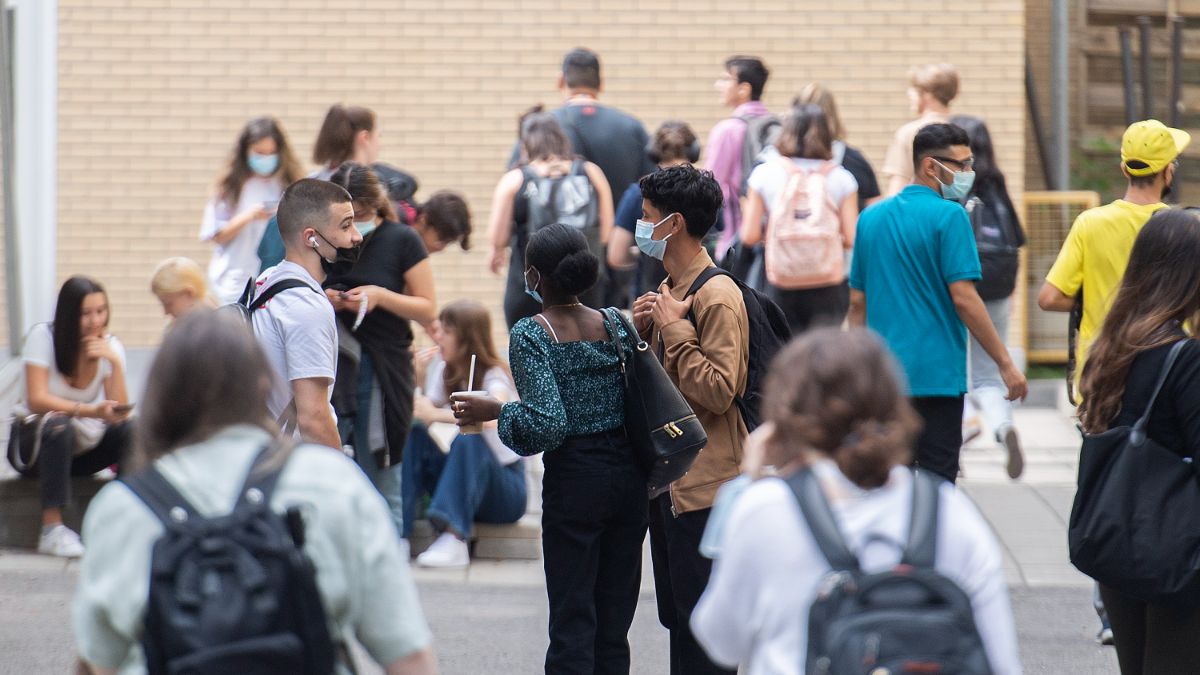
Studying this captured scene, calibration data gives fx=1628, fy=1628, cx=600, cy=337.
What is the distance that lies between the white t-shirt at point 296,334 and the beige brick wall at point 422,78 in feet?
18.8

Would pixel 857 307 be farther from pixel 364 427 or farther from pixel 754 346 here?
pixel 364 427

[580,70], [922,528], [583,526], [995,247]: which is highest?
[580,70]

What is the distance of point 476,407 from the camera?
4.94 m

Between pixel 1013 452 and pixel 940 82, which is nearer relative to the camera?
pixel 1013 452

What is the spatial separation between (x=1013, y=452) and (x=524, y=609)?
109 inches

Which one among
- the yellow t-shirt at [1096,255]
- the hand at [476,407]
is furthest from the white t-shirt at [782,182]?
the hand at [476,407]

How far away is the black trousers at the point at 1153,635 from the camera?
4.33 m

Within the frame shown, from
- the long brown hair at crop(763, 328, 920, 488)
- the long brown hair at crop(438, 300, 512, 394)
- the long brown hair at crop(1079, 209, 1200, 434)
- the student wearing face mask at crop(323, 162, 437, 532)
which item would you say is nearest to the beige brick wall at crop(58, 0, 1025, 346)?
the long brown hair at crop(438, 300, 512, 394)

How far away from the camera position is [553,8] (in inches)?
423

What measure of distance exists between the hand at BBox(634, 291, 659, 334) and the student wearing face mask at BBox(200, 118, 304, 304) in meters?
3.79

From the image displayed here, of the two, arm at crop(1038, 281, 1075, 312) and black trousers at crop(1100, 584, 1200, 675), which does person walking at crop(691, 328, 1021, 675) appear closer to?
black trousers at crop(1100, 584, 1200, 675)

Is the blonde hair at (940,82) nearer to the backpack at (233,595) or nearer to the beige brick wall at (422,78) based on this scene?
the beige brick wall at (422,78)

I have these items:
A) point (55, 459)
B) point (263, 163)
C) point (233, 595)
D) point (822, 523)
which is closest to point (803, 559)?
point (822, 523)

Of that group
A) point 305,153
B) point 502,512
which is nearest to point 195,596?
point 502,512
